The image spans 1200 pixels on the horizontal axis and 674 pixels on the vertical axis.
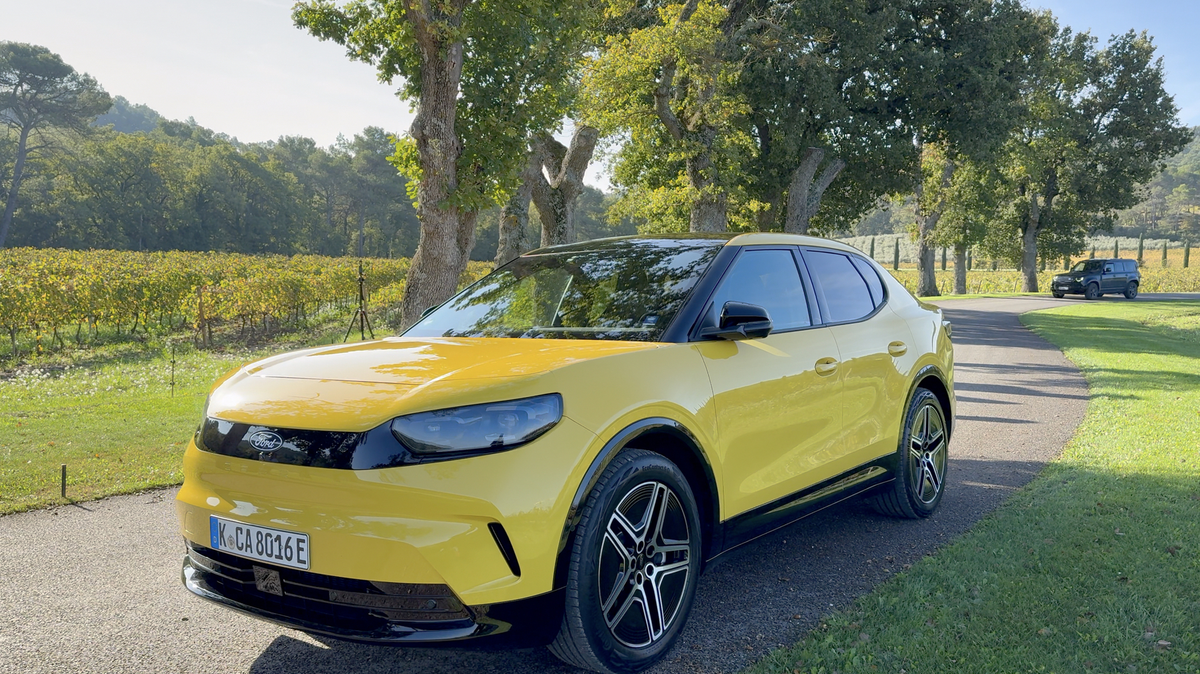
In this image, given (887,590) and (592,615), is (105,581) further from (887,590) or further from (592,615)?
(887,590)

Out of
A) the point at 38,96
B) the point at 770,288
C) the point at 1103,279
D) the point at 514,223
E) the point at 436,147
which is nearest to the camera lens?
the point at 770,288

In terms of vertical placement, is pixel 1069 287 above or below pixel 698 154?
below

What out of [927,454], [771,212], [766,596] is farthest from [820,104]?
[766,596]

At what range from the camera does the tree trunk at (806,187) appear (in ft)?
81.7

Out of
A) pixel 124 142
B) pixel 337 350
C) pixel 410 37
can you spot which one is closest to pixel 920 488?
pixel 337 350

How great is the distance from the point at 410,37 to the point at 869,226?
15693cm

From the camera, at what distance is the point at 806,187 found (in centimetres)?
2525

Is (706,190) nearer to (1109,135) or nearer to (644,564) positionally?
(644,564)

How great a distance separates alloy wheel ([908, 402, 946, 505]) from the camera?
510 cm

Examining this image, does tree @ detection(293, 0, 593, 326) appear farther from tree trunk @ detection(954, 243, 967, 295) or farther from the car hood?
tree trunk @ detection(954, 243, 967, 295)

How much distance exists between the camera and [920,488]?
5.18 m

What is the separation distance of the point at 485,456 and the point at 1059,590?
3013mm

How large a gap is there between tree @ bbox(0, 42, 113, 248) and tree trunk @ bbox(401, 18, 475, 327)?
71.1 m

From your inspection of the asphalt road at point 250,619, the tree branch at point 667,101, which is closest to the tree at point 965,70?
the tree branch at point 667,101
